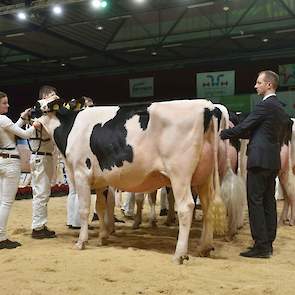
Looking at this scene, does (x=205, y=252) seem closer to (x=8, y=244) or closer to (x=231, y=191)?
(x=231, y=191)

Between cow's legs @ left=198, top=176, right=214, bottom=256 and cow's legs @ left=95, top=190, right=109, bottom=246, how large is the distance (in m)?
1.23

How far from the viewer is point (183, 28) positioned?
49.5 feet

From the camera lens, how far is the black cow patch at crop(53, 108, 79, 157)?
219 inches

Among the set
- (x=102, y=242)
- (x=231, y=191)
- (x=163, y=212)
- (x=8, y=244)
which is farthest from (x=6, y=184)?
(x=163, y=212)

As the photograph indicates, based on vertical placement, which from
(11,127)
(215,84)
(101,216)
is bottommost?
(101,216)

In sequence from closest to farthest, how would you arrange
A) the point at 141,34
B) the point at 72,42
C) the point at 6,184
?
the point at 6,184 → the point at 141,34 → the point at 72,42

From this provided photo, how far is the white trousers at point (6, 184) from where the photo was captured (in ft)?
17.0

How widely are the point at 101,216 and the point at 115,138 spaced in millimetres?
1102

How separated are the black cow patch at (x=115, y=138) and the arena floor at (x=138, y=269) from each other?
0.93 m

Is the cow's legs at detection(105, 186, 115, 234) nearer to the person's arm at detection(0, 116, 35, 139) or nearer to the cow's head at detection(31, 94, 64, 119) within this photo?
the cow's head at detection(31, 94, 64, 119)

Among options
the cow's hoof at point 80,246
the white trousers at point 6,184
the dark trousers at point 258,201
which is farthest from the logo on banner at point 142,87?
the dark trousers at point 258,201

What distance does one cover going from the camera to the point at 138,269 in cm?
417

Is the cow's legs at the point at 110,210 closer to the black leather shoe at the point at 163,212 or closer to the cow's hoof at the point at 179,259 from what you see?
the cow's hoof at the point at 179,259

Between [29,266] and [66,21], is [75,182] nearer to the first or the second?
[29,266]
